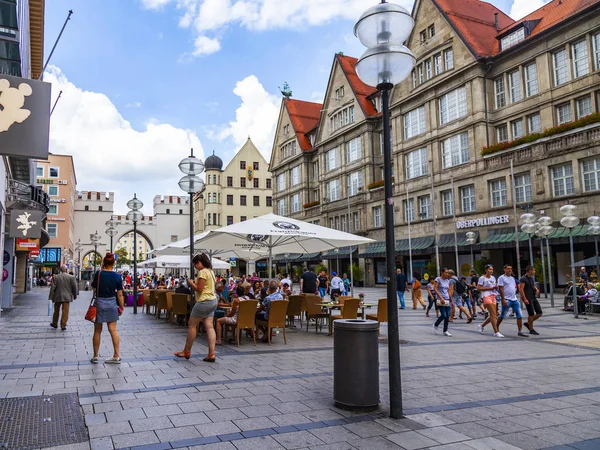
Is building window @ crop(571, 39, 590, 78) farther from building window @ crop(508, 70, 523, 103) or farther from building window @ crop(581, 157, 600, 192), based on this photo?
building window @ crop(581, 157, 600, 192)

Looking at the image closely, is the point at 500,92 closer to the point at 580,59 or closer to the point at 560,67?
the point at 560,67

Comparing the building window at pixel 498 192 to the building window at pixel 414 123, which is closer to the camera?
the building window at pixel 498 192

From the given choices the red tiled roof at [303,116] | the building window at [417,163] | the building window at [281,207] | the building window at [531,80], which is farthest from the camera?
the building window at [281,207]

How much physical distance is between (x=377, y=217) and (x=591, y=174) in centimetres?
2075

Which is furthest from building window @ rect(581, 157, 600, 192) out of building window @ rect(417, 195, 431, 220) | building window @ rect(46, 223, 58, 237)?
building window @ rect(46, 223, 58, 237)

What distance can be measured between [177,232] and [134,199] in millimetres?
72232

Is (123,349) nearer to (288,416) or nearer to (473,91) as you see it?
(288,416)

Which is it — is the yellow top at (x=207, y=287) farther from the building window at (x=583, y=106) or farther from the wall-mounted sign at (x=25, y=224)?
the building window at (x=583, y=106)

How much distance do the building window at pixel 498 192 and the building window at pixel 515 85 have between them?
19.0ft

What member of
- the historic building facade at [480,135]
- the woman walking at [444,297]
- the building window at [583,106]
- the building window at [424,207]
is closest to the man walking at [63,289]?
the woman walking at [444,297]

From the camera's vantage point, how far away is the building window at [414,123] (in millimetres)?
41438

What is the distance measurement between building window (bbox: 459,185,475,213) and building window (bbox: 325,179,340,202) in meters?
17.6

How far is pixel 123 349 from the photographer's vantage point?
1030cm

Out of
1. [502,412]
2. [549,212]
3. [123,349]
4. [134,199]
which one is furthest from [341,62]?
[502,412]
